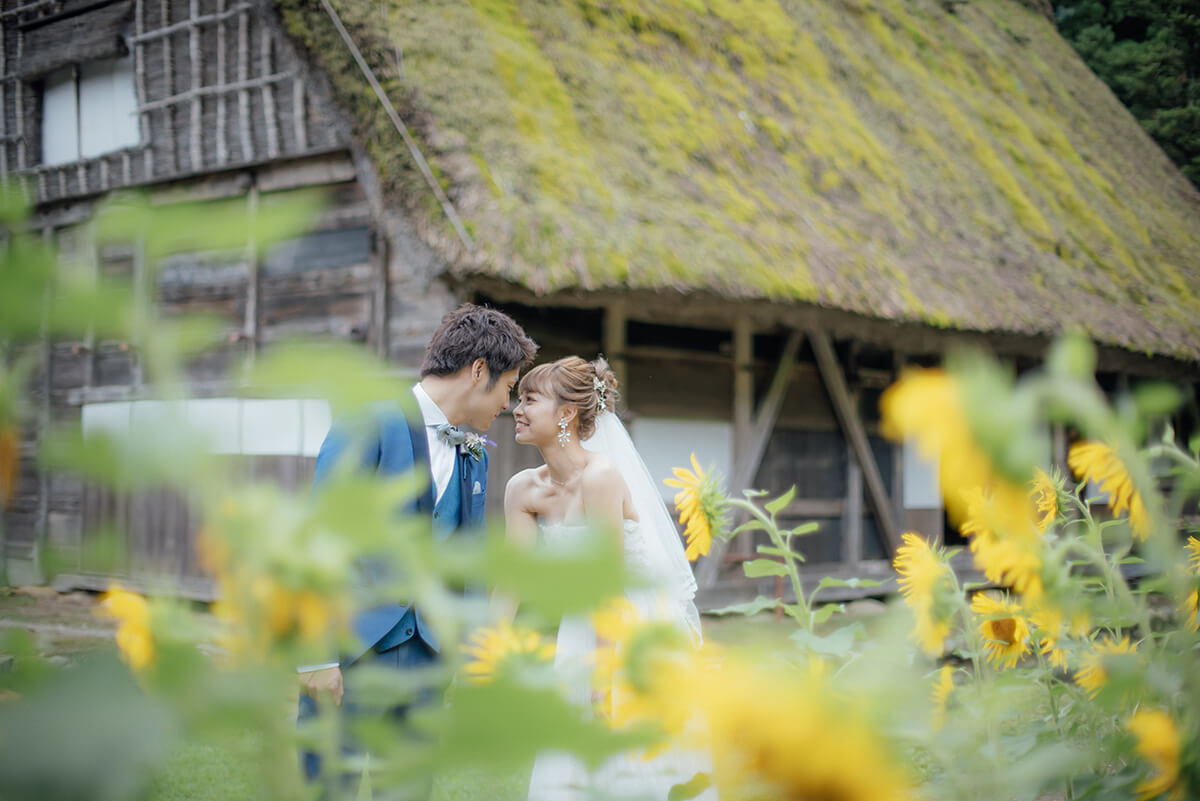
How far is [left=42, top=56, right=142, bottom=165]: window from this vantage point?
257 inches

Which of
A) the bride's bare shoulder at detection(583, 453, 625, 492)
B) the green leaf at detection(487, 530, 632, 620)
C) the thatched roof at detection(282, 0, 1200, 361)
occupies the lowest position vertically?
the bride's bare shoulder at detection(583, 453, 625, 492)

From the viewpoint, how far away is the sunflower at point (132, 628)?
0.46m

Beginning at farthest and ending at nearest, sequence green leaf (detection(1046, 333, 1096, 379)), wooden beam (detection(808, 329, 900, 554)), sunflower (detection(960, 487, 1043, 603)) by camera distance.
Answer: wooden beam (detection(808, 329, 900, 554)) → sunflower (detection(960, 487, 1043, 603)) → green leaf (detection(1046, 333, 1096, 379))

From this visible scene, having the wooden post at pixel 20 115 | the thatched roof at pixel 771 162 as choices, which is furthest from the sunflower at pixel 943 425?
the wooden post at pixel 20 115

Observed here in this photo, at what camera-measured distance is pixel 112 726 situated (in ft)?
1.27

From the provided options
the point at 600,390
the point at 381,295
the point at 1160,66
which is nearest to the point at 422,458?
the point at 600,390

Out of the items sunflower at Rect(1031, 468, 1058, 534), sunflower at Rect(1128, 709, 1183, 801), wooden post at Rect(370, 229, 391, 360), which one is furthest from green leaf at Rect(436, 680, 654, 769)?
wooden post at Rect(370, 229, 391, 360)

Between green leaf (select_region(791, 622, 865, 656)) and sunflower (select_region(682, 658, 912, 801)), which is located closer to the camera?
sunflower (select_region(682, 658, 912, 801))

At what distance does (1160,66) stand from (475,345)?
55.1 ft

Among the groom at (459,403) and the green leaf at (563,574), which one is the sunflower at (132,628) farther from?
the groom at (459,403)

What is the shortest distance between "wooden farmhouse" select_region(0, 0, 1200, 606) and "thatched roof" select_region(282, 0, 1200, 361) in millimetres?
27

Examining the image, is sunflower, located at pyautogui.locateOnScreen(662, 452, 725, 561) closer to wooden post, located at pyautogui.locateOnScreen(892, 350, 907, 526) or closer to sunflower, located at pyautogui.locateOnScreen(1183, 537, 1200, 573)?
sunflower, located at pyautogui.locateOnScreen(1183, 537, 1200, 573)

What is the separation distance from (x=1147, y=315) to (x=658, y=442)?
5.13 m

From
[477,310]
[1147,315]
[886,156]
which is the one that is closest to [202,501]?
[477,310]
